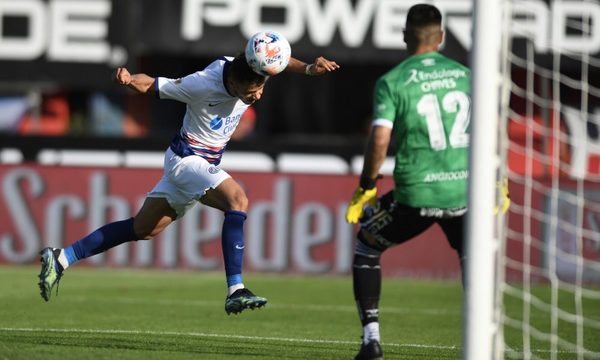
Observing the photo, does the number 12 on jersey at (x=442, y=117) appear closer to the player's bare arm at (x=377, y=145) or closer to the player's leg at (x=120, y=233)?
the player's bare arm at (x=377, y=145)

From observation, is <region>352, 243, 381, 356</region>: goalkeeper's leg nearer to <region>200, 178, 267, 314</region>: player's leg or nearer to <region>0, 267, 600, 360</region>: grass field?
<region>0, 267, 600, 360</region>: grass field

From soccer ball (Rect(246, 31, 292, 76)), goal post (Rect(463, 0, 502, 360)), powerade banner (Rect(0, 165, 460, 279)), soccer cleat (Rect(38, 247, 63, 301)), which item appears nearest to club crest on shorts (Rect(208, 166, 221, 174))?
soccer ball (Rect(246, 31, 292, 76))

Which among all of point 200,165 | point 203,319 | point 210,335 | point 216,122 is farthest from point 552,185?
point 200,165

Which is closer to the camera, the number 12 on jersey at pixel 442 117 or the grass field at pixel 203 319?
the number 12 on jersey at pixel 442 117

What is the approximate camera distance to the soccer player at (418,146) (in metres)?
7.57

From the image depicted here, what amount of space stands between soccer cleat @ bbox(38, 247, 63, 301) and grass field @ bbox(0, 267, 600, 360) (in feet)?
1.15

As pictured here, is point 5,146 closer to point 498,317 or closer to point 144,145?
point 144,145

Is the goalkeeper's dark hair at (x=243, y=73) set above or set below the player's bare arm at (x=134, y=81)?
above

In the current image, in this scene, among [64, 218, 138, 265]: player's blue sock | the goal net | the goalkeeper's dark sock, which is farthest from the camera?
the goal net

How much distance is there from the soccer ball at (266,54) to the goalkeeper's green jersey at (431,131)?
1.15m

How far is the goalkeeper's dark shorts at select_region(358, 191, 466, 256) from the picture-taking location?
305 inches

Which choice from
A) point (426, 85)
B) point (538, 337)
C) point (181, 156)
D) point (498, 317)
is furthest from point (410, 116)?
point (538, 337)

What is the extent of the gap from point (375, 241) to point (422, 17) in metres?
1.43

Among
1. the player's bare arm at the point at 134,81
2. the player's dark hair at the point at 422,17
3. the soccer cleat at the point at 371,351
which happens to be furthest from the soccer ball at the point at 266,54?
the soccer cleat at the point at 371,351
